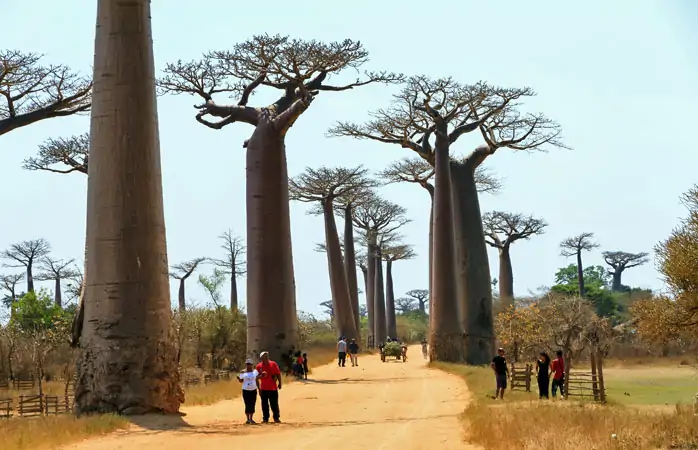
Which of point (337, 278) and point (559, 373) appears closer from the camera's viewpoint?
point (559, 373)

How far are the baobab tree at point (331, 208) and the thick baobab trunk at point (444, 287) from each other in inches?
499

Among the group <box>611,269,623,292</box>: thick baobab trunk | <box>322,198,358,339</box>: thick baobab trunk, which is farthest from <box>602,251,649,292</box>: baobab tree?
<box>322,198,358,339</box>: thick baobab trunk

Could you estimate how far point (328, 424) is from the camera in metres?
10.7

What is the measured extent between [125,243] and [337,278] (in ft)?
88.6

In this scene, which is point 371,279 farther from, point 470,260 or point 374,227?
point 470,260

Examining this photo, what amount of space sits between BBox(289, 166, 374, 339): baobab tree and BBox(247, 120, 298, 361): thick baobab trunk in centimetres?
1712

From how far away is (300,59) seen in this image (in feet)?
63.9

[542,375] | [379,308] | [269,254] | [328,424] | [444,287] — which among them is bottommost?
[328,424]

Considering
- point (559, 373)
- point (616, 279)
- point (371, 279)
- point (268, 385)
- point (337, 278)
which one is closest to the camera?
point (268, 385)

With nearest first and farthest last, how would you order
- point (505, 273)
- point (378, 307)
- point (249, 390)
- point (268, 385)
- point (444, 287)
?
point (268, 385) < point (249, 390) < point (444, 287) < point (505, 273) < point (378, 307)

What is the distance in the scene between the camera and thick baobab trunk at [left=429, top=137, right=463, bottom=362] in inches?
973

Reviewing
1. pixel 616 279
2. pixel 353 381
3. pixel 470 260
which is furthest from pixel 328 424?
pixel 616 279

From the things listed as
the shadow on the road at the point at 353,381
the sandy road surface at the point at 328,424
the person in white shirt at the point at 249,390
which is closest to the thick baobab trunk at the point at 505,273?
the shadow on the road at the point at 353,381

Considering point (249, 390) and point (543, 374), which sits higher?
point (249, 390)
